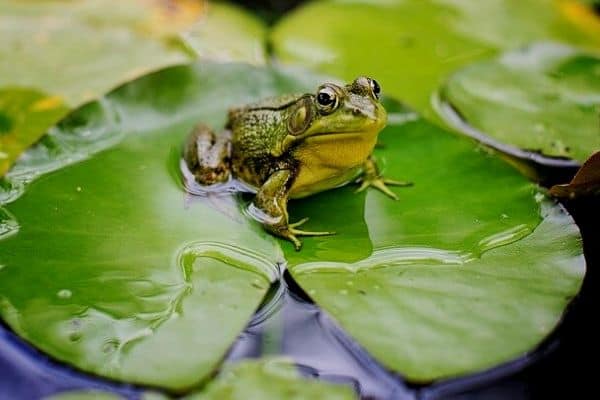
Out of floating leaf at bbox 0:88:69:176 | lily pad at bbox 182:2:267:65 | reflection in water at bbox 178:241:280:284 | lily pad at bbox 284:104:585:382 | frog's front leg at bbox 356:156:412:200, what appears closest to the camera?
lily pad at bbox 284:104:585:382

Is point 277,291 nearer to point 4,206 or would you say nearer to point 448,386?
point 448,386

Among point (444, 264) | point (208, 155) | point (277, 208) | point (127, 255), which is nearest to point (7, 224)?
point (127, 255)

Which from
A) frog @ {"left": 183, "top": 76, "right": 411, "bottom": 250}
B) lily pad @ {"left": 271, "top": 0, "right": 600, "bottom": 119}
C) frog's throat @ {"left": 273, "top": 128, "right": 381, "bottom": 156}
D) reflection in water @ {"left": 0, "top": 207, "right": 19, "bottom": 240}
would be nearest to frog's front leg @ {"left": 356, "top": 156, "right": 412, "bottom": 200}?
frog @ {"left": 183, "top": 76, "right": 411, "bottom": 250}

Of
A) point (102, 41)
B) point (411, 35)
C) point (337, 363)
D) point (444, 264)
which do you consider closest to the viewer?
point (337, 363)

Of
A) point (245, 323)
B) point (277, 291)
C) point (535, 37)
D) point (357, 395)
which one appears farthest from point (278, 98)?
point (535, 37)

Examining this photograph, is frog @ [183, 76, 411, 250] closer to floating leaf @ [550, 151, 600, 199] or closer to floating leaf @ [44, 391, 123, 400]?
floating leaf @ [550, 151, 600, 199]

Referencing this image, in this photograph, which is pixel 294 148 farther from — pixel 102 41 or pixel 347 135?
pixel 102 41
